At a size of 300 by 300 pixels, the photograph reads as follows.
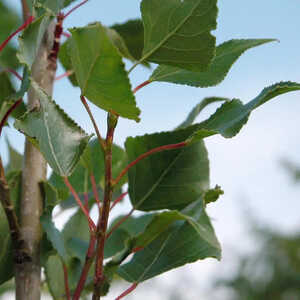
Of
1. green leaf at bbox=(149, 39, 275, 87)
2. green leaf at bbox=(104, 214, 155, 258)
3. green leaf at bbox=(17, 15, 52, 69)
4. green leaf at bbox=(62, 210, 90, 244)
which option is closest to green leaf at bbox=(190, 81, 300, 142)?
green leaf at bbox=(149, 39, 275, 87)

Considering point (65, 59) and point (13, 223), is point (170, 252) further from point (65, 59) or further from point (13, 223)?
point (65, 59)

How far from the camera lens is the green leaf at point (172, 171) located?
588 mm

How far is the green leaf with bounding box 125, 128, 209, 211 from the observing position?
1.93ft

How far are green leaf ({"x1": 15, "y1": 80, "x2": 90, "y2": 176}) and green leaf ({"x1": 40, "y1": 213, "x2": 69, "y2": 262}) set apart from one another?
12cm

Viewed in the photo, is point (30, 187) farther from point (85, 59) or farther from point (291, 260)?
point (291, 260)

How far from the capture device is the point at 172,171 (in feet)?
1.98

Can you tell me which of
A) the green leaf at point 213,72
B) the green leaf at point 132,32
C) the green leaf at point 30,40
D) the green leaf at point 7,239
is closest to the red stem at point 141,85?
the green leaf at point 213,72

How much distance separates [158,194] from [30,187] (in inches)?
6.7

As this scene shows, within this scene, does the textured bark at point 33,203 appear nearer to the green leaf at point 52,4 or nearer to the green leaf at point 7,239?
the green leaf at point 7,239

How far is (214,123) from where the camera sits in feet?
1.73

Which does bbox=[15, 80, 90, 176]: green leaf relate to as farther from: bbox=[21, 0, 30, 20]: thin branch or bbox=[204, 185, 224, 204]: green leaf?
bbox=[21, 0, 30, 20]: thin branch

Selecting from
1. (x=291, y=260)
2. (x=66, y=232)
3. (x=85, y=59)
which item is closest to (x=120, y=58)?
(x=85, y=59)

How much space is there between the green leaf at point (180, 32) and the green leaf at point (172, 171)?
116 mm

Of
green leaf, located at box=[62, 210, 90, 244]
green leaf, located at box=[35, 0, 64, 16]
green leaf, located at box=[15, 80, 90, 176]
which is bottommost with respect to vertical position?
green leaf, located at box=[62, 210, 90, 244]
